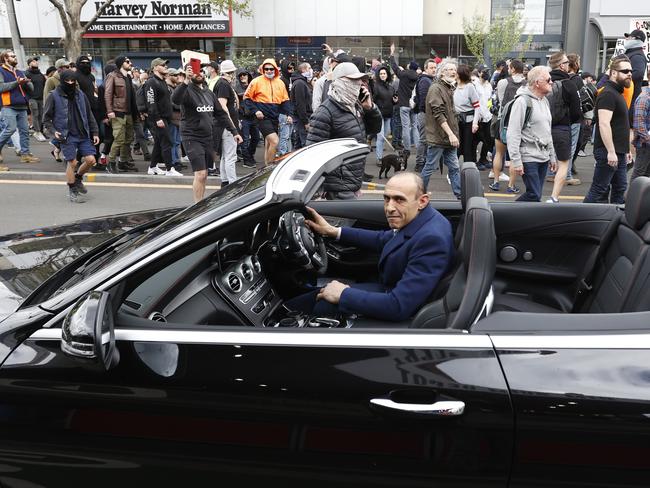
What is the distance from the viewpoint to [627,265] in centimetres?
257

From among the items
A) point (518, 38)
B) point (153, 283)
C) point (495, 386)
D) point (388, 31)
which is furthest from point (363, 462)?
point (518, 38)

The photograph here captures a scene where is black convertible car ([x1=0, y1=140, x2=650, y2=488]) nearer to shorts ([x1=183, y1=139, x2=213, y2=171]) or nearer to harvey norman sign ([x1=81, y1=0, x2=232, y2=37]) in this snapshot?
shorts ([x1=183, y1=139, x2=213, y2=171])

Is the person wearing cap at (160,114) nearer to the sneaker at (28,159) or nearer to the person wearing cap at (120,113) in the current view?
the person wearing cap at (120,113)

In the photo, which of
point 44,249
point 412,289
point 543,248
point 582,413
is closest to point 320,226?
point 412,289

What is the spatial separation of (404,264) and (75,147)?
20.9 feet

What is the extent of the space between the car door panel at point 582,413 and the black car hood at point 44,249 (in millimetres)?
1702

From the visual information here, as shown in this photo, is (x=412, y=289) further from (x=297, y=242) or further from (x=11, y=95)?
(x=11, y=95)

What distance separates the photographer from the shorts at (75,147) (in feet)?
26.2

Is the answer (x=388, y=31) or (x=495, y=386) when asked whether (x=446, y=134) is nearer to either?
(x=495, y=386)

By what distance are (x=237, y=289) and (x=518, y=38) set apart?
3565 cm

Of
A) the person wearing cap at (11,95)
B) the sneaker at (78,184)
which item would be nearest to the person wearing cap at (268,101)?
the sneaker at (78,184)

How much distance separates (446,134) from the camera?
7.59 metres

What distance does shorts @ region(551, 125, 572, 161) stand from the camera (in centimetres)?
788

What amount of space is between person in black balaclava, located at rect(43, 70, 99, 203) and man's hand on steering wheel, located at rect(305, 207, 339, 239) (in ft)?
17.7
